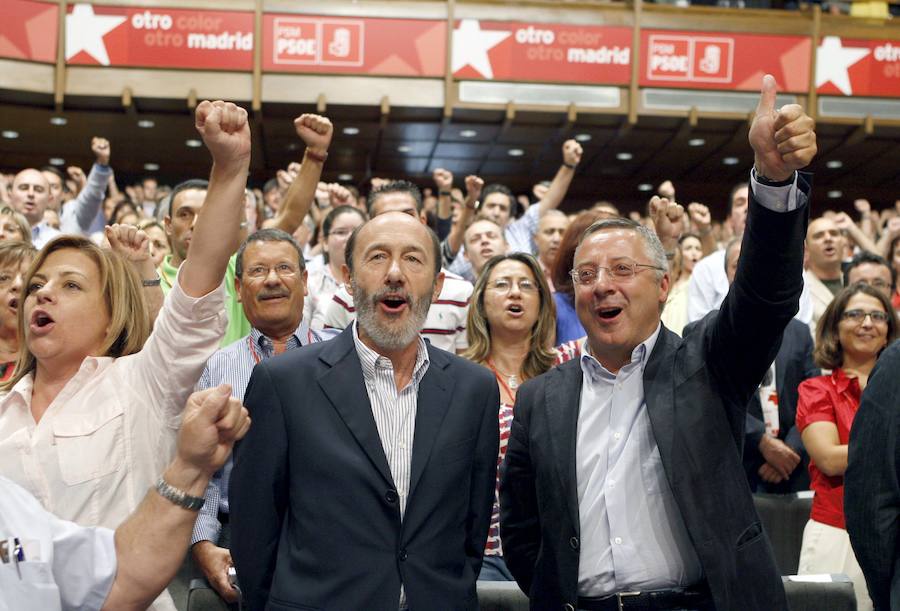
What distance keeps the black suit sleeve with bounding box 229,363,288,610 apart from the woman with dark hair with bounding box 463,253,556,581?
1.19 m

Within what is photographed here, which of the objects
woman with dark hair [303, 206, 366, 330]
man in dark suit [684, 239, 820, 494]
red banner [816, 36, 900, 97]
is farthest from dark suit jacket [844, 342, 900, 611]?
red banner [816, 36, 900, 97]

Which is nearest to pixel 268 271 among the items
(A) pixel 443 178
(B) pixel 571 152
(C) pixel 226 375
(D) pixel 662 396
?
(C) pixel 226 375

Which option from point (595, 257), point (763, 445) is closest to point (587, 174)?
point (763, 445)

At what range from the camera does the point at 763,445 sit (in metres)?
3.38

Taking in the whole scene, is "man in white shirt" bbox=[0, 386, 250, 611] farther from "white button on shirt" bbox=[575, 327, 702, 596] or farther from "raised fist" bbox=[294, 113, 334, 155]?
"raised fist" bbox=[294, 113, 334, 155]

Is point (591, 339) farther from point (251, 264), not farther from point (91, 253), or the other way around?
point (251, 264)

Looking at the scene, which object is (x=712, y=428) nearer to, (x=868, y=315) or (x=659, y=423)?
(x=659, y=423)

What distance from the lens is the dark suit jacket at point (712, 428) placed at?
65.5 inches

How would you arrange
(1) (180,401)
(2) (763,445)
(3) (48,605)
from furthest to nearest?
(2) (763,445) → (1) (180,401) → (3) (48,605)

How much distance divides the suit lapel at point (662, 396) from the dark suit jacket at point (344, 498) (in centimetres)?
35

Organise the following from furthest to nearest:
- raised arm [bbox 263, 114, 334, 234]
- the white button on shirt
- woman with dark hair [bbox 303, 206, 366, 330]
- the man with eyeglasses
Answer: the man with eyeglasses, woman with dark hair [bbox 303, 206, 366, 330], raised arm [bbox 263, 114, 334, 234], the white button on shirt

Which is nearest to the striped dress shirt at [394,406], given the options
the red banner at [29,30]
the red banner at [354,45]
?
the red banner at [354,45]

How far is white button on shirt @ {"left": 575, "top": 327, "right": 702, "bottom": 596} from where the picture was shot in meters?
1.77

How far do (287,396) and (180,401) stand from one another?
21 centimetres
